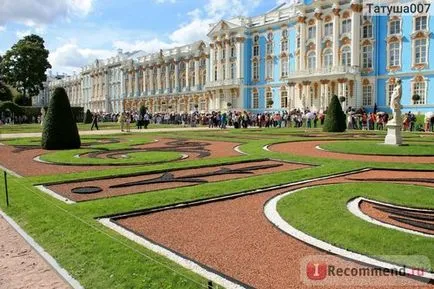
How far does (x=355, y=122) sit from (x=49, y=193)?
28401 millimetres

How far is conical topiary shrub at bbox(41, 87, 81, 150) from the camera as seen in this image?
677 inches

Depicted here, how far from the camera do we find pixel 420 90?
39219mm

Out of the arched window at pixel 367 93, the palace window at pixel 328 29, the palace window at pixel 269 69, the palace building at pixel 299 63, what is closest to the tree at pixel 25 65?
the palace building at pixel 299 63

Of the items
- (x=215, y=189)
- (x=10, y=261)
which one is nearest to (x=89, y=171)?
(x=215, y=189)

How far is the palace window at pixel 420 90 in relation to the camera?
38.9 meters

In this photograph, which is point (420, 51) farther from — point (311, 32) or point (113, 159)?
point (113, 159)

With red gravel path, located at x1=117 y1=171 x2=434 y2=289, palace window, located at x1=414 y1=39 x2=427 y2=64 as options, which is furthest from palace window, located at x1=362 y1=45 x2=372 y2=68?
red gravel path, located at x1=117 y1=171 x2=434 y2=289

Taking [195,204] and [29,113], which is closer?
[195,204]

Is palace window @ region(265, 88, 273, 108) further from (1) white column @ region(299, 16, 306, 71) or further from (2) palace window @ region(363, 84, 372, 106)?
(2) palace window @ region(363, 84, 372, 106)

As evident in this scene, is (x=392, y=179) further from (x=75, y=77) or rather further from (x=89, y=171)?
(x=75, y=77)

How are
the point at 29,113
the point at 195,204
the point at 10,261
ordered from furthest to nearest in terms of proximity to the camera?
the point at 29,113 → the point at 195,204 → the point at 10,261

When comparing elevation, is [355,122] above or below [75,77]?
below

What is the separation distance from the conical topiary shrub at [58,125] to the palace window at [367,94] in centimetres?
3266

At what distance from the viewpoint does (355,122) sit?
33.2 meters
